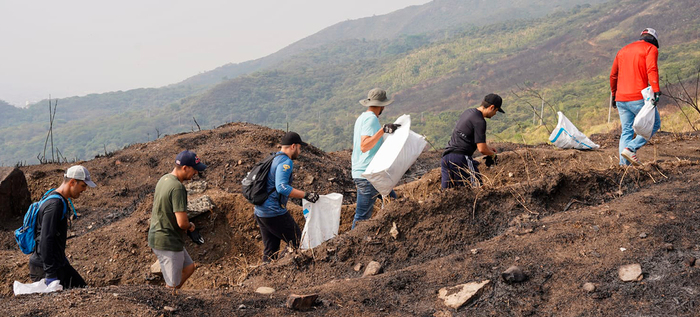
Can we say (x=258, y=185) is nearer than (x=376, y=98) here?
Yes

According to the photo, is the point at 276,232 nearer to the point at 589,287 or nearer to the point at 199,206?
the point at 199,206

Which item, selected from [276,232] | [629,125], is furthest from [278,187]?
[629,125]

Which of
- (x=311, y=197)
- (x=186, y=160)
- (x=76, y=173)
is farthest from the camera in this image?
(x=311, y=197)

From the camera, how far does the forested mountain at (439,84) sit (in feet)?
149

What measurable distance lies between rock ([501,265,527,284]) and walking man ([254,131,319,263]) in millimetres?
1795

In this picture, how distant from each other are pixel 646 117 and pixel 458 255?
9.03 feet

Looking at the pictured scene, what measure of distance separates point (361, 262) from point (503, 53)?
72135 mm

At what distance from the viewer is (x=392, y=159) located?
177 inches

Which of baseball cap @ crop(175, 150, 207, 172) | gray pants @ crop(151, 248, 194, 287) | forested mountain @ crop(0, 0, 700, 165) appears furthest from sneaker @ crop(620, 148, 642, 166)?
forested mountain @ crop(0, 0, 700, 165)

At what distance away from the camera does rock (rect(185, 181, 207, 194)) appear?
7.55 meters

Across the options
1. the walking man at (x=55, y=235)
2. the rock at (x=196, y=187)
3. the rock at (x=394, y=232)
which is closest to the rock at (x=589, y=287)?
the rock at (x=394, y=232)

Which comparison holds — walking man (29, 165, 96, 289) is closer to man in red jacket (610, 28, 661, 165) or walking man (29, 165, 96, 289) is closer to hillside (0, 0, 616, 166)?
man in red jacket (610, 28, 661, 165)

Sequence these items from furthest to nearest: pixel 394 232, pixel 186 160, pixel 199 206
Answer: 1. pixel 199 206
2. pixel 394 232
3. pixel 186 160

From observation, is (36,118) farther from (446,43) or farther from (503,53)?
(503,53)
